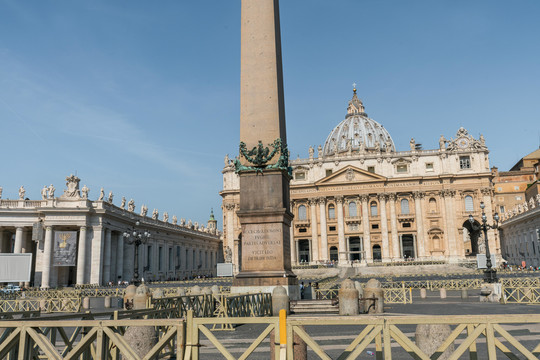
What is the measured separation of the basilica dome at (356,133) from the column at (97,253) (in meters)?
73.6

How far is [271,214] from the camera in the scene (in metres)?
16.0

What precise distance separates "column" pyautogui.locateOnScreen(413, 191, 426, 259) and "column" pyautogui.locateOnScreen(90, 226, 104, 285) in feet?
165

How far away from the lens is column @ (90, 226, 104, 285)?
50469 mm

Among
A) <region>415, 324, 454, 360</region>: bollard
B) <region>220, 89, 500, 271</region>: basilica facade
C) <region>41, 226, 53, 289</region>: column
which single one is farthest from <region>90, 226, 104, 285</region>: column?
<region>415, 324, 454, 360</region>: bollard

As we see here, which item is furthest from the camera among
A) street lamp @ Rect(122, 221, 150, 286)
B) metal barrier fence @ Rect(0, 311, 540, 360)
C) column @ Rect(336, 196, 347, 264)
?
column @ Rect(336, 196, 347, 264)

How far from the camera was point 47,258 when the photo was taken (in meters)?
48.6

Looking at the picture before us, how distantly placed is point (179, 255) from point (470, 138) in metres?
52.3

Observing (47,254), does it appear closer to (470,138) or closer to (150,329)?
(150,329)

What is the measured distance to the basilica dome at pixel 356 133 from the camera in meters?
118

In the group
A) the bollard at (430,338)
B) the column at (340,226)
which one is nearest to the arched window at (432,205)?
the column at (340,226)

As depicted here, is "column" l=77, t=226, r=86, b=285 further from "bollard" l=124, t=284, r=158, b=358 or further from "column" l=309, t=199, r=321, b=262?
"bollard" l=124, t=284, r=158, b=358

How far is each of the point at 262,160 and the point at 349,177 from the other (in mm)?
65623

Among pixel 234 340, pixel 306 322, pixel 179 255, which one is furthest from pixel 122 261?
pixel 306 322

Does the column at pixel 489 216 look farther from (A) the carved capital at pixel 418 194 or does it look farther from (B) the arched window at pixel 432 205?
(A) the carved capital at pixel 418 194
